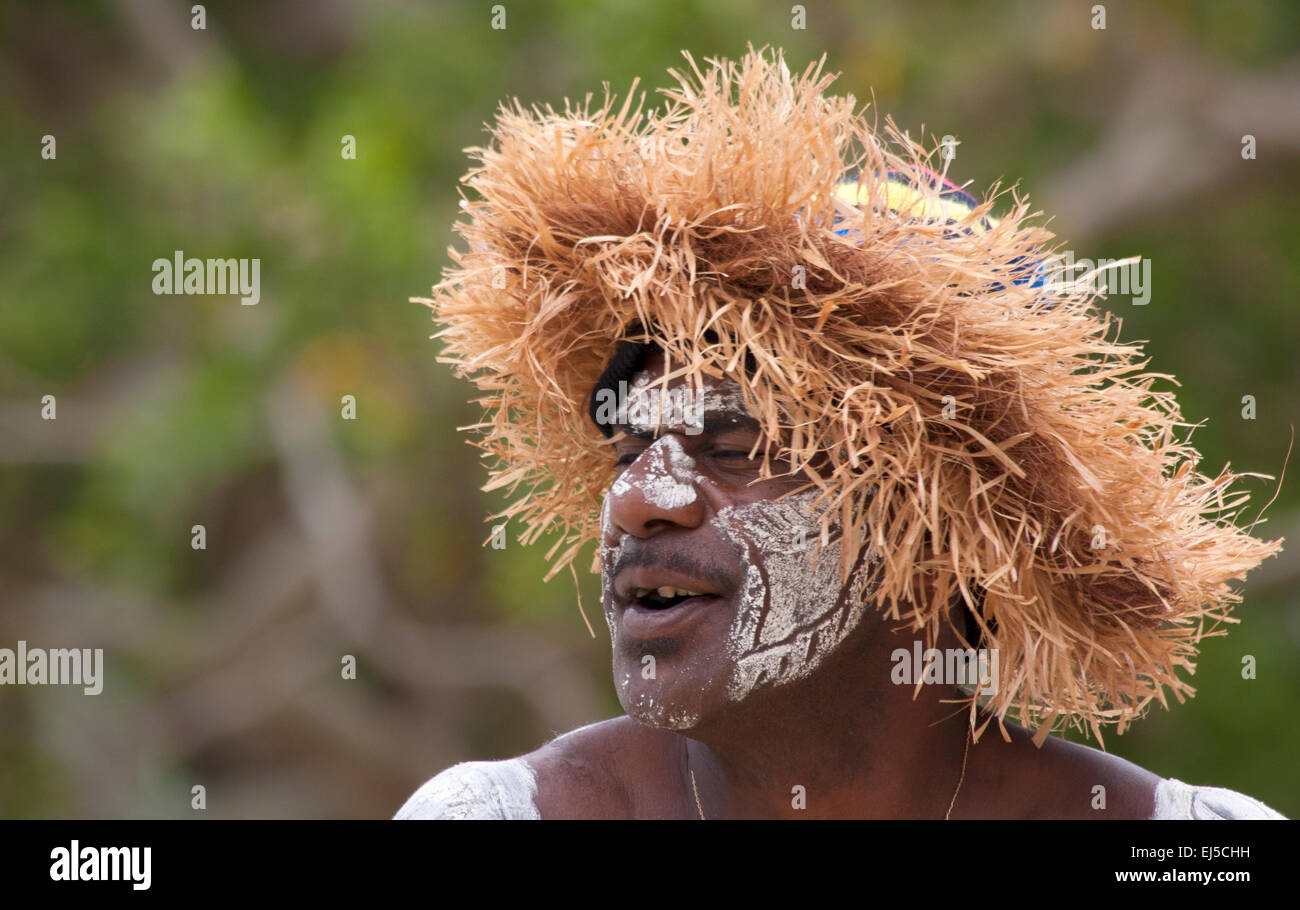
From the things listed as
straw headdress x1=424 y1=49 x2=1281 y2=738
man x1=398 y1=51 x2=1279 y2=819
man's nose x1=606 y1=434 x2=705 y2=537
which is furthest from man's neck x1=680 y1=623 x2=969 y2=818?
man's nose x1=606 y1=434 x2=705 y2=537

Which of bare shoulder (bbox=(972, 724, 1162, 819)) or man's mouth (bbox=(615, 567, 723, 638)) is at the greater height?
man's mouth (bbox=(615, 567, 723, 638))

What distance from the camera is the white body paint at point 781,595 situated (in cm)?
223

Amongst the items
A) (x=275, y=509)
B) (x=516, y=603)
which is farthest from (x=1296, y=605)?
(x=275, y=509)

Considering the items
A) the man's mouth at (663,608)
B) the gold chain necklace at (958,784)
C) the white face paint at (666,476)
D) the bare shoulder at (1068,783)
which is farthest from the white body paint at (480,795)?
the bare shoulder at (1068,783)

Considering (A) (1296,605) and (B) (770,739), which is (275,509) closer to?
(A) (1296,605)

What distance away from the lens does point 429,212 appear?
26.0ft

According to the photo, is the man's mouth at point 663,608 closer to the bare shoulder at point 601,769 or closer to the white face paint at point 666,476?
the white face paint at point 666,476

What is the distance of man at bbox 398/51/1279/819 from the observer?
7.23 ft

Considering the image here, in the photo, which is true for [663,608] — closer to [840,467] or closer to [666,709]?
[666,709]

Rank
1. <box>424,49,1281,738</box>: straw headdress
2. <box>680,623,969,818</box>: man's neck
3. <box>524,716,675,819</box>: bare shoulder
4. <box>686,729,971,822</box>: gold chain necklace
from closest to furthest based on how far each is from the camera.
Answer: <box>424,49,1281,738</box>: straw headdress → <box>680,623,969,818</box>: man's neck → <box>686,729,971,822</box>: gold chain necklace → <box>524,716,675,819</box>: bare shoulder

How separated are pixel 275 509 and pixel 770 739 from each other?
9175mm

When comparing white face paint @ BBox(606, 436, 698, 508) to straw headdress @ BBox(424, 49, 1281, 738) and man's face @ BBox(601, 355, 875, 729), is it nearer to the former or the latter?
man's face @ BBox(601, 355, 875, 729)

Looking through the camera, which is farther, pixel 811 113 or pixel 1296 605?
pixel 1296 605

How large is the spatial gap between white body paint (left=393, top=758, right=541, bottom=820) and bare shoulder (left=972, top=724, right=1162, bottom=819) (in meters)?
0.77
